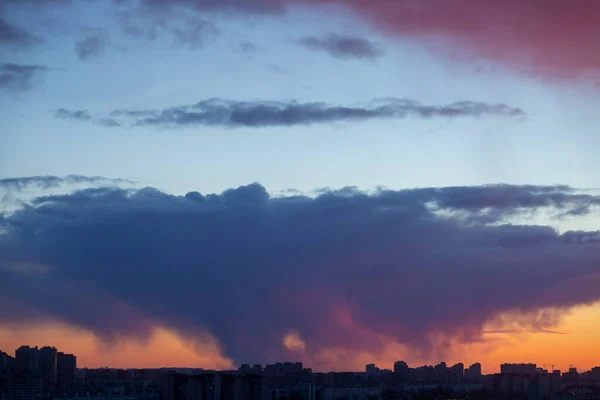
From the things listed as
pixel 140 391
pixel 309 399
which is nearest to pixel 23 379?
pixel 140 391

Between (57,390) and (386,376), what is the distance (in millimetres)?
59125

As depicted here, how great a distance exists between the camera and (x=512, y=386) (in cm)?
11588

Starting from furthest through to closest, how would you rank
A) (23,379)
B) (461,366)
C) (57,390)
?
(461,366) < (57,390) < (23,379)

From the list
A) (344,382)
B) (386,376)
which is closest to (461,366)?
(386,376)

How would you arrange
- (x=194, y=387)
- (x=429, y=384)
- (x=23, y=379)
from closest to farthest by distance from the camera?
(x=194, y=387) → (x=23, y=379) → (x=429, y=384)

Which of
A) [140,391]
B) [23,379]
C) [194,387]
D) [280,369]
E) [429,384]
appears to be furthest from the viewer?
[280,369]

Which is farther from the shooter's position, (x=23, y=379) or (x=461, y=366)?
(x=461, y=366)

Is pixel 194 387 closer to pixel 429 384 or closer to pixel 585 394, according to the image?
pixel 585 394

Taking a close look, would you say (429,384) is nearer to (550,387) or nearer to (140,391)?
(550,387)

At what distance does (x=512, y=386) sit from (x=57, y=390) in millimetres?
47978

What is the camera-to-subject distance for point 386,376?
483ft

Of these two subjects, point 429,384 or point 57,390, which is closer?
point 57,390

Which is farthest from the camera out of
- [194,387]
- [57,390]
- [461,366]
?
[461,366]

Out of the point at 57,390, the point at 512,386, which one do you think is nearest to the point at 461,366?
the point at 512,386
